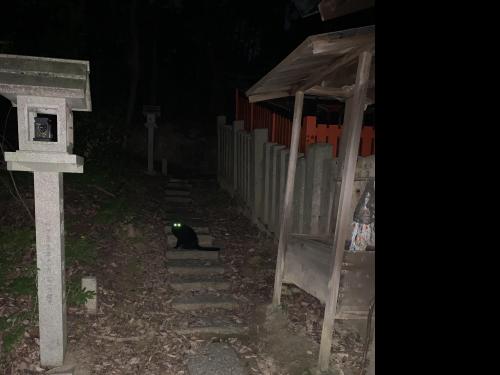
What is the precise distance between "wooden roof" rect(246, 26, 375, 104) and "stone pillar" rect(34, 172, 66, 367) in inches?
113

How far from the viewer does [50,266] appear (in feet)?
13.0

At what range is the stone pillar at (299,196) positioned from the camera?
628 centimetres

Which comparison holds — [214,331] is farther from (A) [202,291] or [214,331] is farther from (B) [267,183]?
(B) [267,183]

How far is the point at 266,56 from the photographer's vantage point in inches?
875

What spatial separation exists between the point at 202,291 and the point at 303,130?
3343 millimetres

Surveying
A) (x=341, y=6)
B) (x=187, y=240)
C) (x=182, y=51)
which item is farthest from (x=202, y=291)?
(x=182, y=51)

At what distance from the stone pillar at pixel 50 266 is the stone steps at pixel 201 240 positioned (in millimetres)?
3295

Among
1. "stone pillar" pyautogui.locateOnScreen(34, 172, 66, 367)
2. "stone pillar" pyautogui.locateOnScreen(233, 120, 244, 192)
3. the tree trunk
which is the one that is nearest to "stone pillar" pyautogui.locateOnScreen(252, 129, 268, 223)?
"stone pillar" pyautogui.locateOnScreen(233, 120, 244, 192)

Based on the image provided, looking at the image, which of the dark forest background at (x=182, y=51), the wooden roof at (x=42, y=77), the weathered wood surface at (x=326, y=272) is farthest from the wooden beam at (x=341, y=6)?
the dark forest background at (x=182, y=51)

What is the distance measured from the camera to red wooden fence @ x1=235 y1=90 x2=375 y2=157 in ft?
19.9

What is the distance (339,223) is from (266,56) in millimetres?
20314
